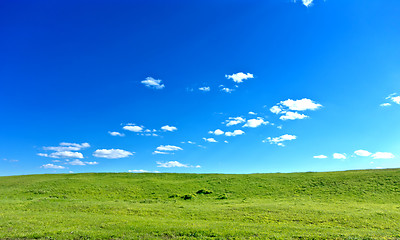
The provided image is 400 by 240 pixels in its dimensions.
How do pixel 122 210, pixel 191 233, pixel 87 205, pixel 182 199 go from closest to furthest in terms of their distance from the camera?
pixel 191 233 → pixel 122 210 → pixel 87 205 → pixel 182 199

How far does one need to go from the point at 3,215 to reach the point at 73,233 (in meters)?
→ 13.7

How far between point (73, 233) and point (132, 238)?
5.34 meters

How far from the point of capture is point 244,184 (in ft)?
180

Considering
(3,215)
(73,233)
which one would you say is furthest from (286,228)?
(3,215)

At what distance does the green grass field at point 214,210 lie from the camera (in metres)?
21.6

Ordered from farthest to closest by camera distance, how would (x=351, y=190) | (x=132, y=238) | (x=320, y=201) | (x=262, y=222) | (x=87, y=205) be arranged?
(x=351, y=190) < (x=320, y=201) < (x=87, y=205) < (x=262, y=222) < (x=132, y=238)

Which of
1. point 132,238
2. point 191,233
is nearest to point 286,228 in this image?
point 191,233

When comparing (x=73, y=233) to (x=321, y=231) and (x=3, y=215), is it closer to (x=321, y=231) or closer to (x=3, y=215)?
(x=3, y=215)

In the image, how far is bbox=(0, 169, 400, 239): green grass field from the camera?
21.6 m

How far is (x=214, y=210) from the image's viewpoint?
3169 centimetres

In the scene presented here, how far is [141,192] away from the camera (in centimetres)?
4944

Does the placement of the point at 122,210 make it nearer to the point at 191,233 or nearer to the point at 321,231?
the point at 191,233

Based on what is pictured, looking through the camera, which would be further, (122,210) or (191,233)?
(122,210)

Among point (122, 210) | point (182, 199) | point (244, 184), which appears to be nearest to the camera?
point (122, 210)
